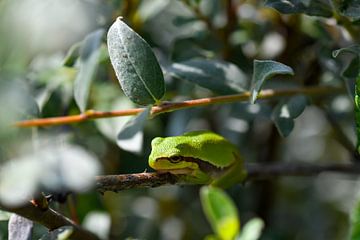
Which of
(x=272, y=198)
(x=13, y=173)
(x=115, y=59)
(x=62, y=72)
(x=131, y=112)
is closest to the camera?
(x=13, y=173)

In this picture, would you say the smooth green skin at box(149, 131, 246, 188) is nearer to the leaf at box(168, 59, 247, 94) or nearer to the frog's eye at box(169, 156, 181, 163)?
the frog's eye at box(169, 156, 181, 163)

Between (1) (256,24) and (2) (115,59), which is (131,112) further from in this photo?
(1) (256,24)

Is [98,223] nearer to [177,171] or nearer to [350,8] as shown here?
[177,171]

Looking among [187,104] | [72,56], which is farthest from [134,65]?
[72,56]

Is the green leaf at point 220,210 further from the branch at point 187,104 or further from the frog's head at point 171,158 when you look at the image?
the branch at point 187,104

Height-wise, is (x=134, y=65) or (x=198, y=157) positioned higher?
(x=134, y=65)

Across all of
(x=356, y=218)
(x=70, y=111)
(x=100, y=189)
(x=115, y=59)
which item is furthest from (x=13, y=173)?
(x=70, y=111)
